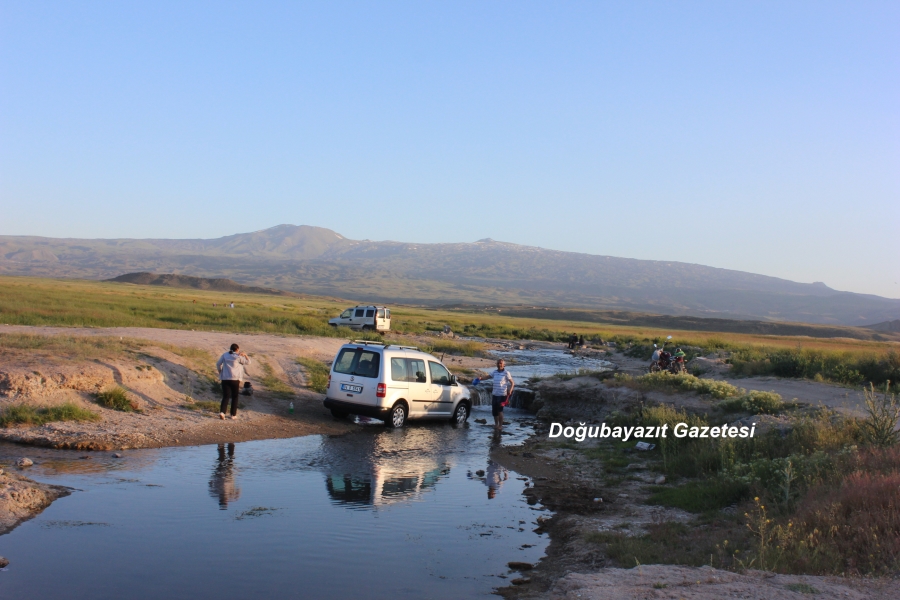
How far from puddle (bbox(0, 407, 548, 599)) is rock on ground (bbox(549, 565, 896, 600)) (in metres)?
1.21

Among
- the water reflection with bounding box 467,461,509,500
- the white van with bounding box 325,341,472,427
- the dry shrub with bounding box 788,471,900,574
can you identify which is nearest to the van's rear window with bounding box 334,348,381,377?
the white van with bounding box 325,341,472,427

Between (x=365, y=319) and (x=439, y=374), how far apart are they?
97.0ft

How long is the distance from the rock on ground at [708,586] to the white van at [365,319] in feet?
135

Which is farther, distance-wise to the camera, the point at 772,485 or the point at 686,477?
the point at 686,477

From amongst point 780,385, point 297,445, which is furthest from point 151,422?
A: point 780,385

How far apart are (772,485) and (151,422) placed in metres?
11.6

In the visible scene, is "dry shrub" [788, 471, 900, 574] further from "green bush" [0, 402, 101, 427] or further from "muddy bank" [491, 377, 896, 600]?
"green bush" [0, 402, 101, 427]

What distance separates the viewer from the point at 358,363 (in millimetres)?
16984

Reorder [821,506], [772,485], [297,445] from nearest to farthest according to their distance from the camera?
1. [821,506]
2. [772,485]
3. [297,445]

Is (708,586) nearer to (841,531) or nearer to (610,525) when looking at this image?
(841,531)

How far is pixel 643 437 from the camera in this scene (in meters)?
15.7

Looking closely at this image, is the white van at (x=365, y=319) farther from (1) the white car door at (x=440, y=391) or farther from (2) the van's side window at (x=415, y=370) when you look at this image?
(2) the van's side window at (x=415, y=370)

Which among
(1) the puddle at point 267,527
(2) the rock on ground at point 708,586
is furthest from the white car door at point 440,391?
(2) the rock on ground at point 708,586

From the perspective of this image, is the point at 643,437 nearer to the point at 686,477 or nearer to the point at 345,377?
the point at 686,477
